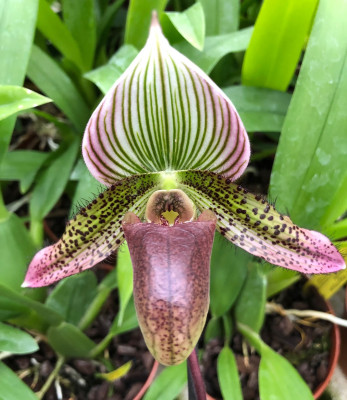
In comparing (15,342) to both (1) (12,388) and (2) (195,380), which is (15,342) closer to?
(1) (12,388)

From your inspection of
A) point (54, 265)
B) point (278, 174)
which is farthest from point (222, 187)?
point (54, 265)

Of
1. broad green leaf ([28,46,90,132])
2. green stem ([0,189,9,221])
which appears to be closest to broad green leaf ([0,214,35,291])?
green stem ([0,189,9,221])

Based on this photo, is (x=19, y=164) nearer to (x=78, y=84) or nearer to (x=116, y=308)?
(x=78, y=84)

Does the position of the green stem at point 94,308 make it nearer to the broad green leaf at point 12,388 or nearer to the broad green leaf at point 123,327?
the broad green leaf at point 123,327

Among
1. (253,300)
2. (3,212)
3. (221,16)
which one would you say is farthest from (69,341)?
(221,16)

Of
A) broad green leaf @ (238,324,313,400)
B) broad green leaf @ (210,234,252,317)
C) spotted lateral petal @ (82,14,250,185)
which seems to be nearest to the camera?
spotted lateral petal @ (82,14,250,185)

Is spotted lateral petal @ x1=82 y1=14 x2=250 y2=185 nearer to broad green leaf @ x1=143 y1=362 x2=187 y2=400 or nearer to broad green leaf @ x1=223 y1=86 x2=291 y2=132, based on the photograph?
broad green leaf @ x1=223 y1=86 x2=291 y2=132

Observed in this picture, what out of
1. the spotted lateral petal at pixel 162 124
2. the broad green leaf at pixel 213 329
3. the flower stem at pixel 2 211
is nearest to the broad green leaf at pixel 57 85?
the flower stem at pixel 2 211
